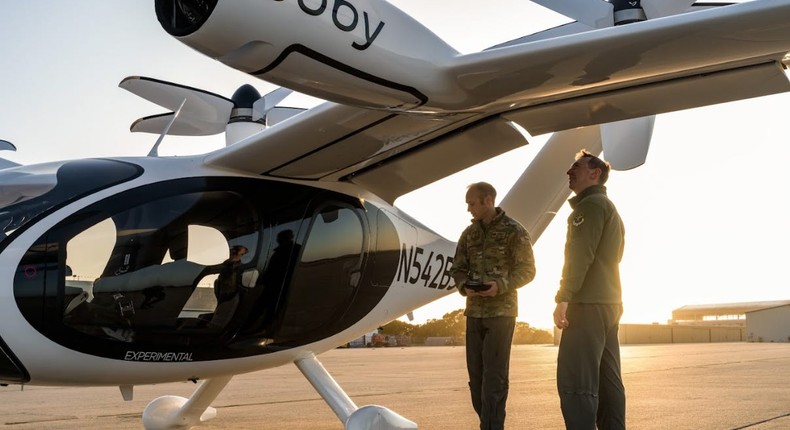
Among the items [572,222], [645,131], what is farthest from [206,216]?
[645,131]

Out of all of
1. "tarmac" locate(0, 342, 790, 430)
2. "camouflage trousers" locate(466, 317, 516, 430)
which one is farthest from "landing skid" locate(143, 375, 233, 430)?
"camouflage trousers" locate(466, 317, 516, 430)

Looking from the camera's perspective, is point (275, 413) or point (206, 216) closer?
point (206, 216)

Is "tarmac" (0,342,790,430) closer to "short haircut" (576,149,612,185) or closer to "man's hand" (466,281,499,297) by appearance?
"man's hand" (466,281,499,297)

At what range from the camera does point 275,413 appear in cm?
793

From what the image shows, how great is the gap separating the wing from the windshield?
757 mm

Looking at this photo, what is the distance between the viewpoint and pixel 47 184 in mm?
4965

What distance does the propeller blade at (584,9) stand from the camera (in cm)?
805

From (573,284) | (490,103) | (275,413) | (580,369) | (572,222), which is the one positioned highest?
(490,103)

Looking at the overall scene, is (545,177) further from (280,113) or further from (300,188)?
(280,113)

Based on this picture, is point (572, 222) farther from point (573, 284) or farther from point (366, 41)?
point (366, 41)

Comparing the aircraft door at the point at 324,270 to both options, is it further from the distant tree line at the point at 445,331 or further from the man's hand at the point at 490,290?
the distant tree line at the point at 445,331

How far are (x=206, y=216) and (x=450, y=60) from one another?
6.73 ft

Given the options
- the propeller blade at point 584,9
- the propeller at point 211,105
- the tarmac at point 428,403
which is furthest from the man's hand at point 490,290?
the propeller at point 211,105

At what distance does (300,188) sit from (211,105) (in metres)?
3.78
